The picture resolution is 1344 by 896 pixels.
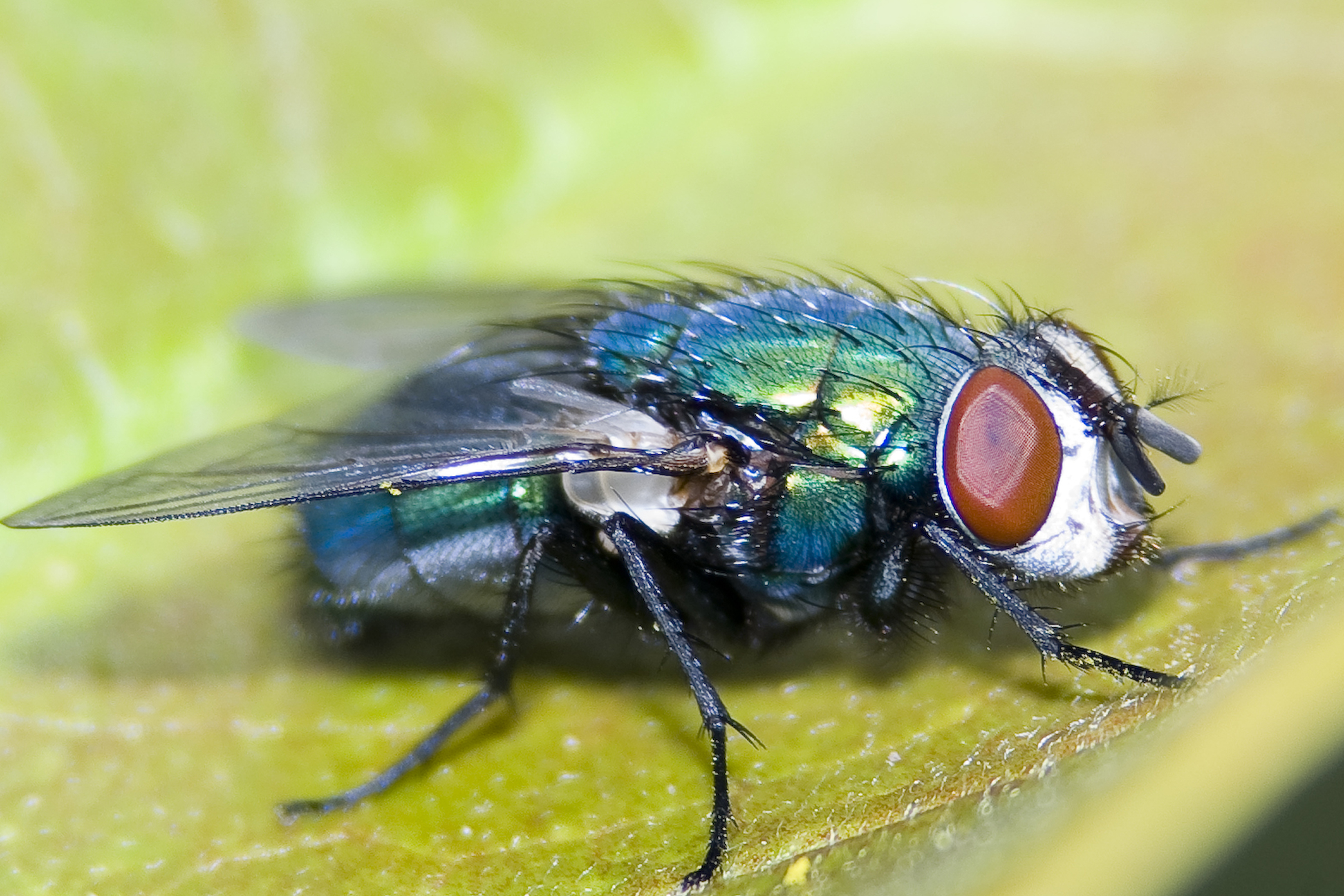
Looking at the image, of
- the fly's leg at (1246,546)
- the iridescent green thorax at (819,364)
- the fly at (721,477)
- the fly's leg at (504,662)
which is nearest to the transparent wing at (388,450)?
the fly at (721,477)

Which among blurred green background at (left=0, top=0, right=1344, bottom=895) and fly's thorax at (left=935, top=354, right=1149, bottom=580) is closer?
blurred green background at (left=0, top=0, right=1344, bottom=895)

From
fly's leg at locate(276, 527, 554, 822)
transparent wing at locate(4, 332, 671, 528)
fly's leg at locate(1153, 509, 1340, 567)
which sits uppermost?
fly's leg at locate(1153, 509, 1340, 567)

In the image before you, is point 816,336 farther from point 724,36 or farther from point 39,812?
point 724,36

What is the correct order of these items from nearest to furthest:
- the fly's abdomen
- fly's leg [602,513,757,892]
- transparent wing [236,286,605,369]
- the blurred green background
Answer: the blurred green background < fly's leg [602,513,757,892] < the fly's abdomen < transparent wing [236,286,605,369]

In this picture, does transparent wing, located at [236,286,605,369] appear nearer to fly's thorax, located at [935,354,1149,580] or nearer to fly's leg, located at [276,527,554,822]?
fly's leg, located at [276,527,554,822]

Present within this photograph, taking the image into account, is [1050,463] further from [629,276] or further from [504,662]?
[629,276]

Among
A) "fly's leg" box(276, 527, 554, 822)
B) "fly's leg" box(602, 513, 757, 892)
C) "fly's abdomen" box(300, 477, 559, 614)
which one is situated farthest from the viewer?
"fly's abdomen" box(300, 477, 559, 614)

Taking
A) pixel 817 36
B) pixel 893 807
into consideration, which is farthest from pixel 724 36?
pixel 893 807

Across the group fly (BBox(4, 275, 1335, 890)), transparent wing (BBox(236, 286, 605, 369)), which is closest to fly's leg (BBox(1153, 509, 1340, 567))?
fly (BBox(4, 275, 1335, 890))
